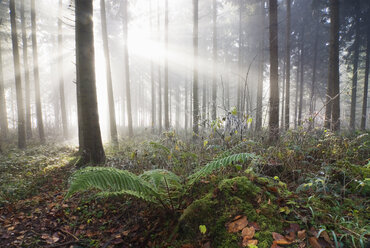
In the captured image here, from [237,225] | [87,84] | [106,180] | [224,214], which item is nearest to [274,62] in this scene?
[87,84]

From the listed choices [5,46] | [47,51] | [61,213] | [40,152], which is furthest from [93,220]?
[47,51]

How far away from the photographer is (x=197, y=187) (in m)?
2.79

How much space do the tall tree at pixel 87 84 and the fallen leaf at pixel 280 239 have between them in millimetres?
5171

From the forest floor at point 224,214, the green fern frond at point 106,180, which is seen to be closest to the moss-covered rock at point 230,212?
the forest floor at point 224,214

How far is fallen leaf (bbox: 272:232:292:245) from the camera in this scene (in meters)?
1.65

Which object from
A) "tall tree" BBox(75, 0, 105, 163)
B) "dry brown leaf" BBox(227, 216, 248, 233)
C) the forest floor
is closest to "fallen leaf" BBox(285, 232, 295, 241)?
the forest floor

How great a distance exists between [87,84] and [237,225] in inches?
217

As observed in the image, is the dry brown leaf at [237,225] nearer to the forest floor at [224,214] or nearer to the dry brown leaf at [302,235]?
the forest floor at [224,214]

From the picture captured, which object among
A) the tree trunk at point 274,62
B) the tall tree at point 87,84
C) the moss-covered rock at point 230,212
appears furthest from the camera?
the tree trunk at point 274,62

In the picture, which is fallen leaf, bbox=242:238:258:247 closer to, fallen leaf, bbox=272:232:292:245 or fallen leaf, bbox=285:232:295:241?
fallen leaf, bbox=272:232:292:245

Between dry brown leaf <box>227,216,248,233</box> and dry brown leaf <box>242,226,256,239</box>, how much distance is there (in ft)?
0.17

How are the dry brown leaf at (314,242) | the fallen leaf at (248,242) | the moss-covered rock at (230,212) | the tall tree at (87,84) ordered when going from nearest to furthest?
the dry brown leaf at (314,242)
the fallen leaf at (248,242)
the moss-covered rock at (230,212)
the tall tree at (87,84)

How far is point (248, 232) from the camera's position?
1.84m

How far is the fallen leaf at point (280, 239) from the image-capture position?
165cm
